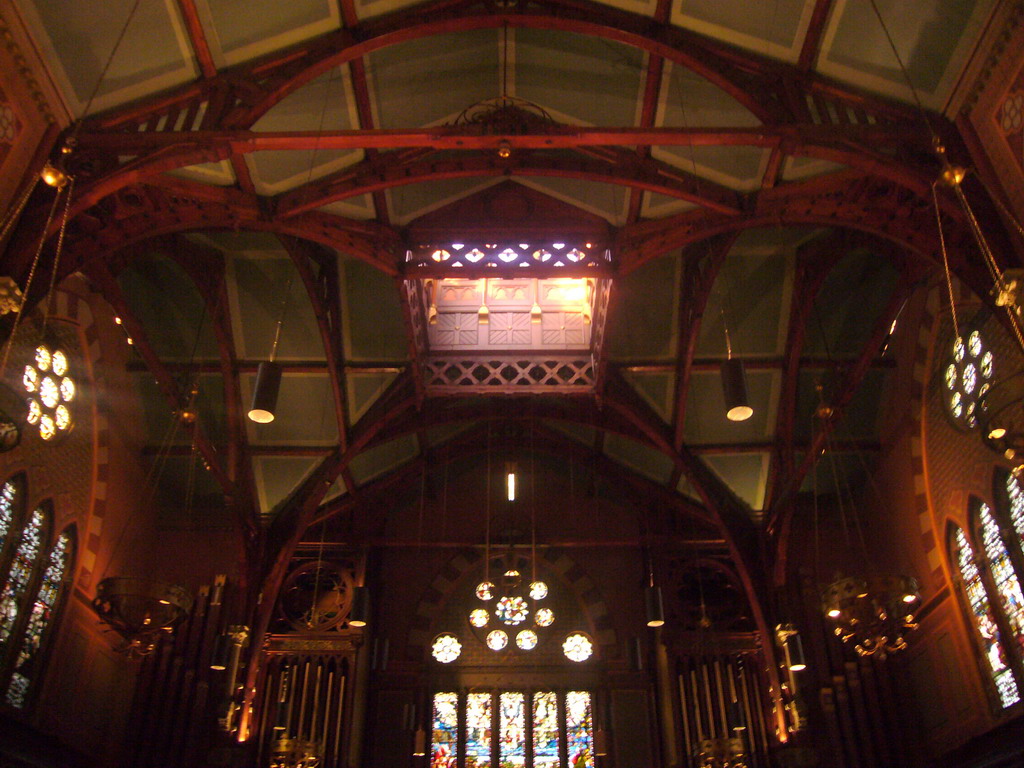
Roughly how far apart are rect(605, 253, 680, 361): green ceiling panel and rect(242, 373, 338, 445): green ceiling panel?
5840mm

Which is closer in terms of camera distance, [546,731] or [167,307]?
[167,307]

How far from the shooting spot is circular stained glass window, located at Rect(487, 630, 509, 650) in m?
20.2

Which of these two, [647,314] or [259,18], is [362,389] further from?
[259,18]

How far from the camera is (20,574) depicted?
14.3 metres

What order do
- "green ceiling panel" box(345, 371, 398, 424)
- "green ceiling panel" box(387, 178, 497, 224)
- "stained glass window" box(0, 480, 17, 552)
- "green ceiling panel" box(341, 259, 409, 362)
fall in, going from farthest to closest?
"green ceiling panel" box(345, 371, 398, 424) < "green ceiling panel" box(341, 259, 409, 362) < "green ceiling panel" box(387, 178, 497, 224) < "stained glass window" box(0, 480, 17, 552)

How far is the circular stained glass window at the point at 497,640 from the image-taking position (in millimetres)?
20172

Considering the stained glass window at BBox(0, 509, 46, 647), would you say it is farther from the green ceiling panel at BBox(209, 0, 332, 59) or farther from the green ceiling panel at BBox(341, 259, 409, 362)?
the green ceiling panel at BBox(209, 0, 332, 59)

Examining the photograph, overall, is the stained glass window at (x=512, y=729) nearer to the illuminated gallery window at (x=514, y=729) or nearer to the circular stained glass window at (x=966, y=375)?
the illuminated gallery window at (x=514, y=729)

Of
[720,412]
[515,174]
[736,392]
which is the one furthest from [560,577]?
[515,174]

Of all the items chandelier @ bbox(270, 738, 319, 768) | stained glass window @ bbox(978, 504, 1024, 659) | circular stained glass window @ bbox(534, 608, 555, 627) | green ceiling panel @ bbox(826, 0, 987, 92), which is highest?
green ceiling panel @ bbox(826, 0, 987, 92)

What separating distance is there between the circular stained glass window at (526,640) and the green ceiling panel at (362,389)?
632 centimetres

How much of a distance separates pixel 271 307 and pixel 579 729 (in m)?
11.1

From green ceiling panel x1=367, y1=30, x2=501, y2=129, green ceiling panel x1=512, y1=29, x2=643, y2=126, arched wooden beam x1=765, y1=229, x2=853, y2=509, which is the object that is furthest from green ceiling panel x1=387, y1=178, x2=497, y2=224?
arched wooden beam x1=765, y1=229, x2=853, y2=509

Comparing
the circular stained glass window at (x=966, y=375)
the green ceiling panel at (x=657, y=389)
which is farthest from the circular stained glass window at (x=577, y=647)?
the circular stained glass window at (x=966, y=375)
